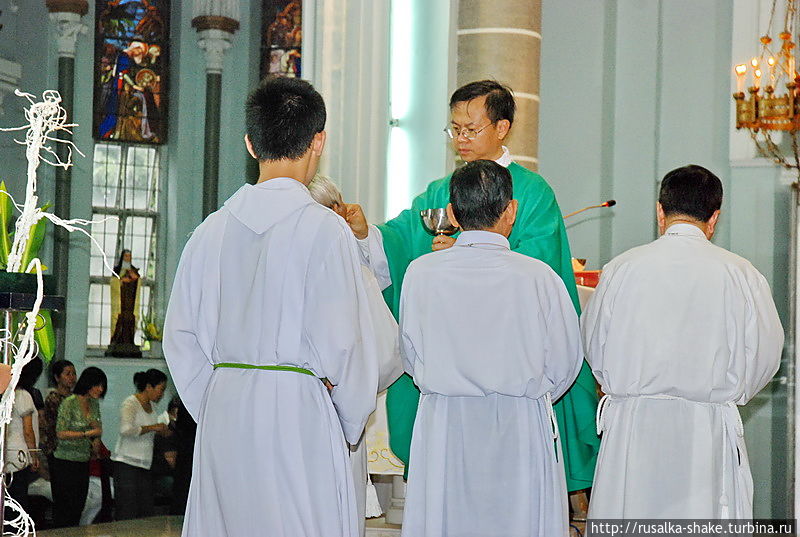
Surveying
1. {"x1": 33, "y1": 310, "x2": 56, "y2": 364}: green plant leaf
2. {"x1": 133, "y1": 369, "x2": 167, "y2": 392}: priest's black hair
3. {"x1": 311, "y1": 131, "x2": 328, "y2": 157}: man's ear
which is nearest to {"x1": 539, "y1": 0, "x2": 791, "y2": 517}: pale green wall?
{"x1": 133, "y1": 369, "x2": 167, "y2": 392}: priest's black hair

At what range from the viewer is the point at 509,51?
832 centimetres

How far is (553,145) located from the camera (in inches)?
409

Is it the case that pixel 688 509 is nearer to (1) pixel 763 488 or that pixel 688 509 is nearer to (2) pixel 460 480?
(2) pixel 460 480

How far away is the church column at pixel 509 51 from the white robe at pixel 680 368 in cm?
409

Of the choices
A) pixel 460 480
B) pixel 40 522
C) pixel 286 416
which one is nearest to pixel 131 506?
pixel 40 522

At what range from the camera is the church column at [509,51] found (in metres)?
8.23

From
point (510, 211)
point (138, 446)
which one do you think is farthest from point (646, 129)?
point (510, 211)

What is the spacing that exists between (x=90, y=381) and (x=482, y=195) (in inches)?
162

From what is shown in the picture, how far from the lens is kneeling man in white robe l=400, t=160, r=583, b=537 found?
381cm

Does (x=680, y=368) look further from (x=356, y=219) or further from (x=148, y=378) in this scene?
(x=148, y=378)

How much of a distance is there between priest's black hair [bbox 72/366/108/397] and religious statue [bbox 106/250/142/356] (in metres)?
0.18

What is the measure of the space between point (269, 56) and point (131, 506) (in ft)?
10.5

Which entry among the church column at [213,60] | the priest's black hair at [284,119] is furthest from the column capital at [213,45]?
the priest's black hair at [284,119]

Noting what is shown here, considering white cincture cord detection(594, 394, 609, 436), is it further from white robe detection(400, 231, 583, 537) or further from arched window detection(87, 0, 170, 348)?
arched window detection(87, 0, 170, 348)
